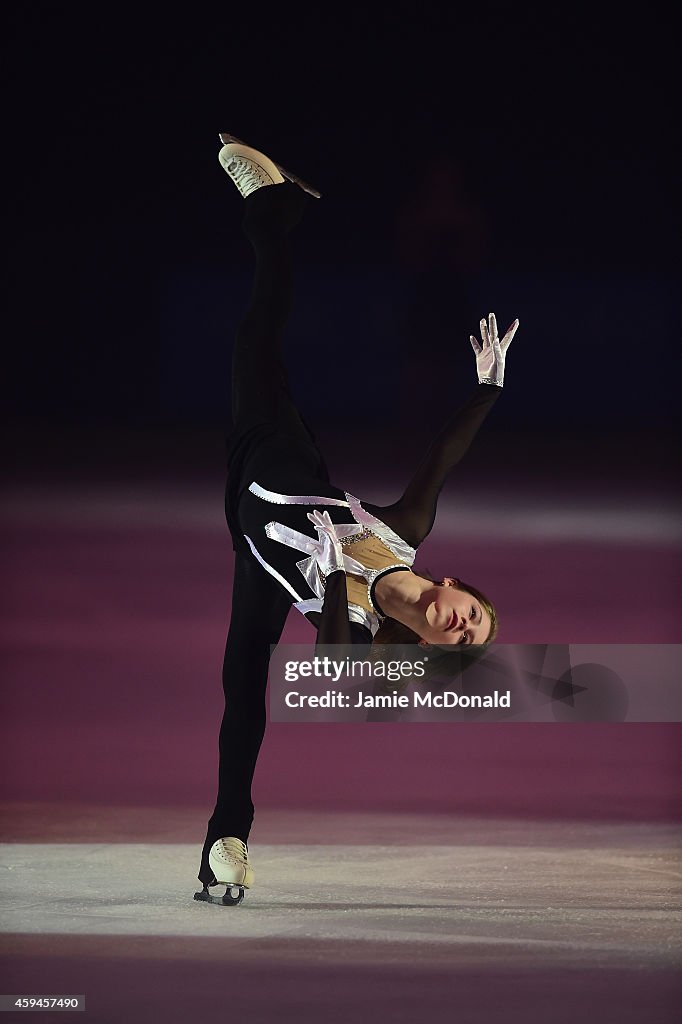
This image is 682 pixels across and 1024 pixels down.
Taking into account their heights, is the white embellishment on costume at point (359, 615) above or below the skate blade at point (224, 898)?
above

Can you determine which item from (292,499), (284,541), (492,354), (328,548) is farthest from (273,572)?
(492,354)

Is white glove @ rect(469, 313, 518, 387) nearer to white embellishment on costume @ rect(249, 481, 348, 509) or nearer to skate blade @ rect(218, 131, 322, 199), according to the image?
white embellishment on costume @ rect(249, 481, 348, 509)

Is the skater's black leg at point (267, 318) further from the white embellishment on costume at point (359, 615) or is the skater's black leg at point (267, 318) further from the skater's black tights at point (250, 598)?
the white embellishment on costume at point (359, 615)

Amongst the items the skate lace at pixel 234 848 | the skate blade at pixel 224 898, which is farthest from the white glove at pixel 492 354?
the skate blade at pixel 224 898

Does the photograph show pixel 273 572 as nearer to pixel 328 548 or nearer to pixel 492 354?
pixel 328 548

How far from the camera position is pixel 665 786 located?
549 cm

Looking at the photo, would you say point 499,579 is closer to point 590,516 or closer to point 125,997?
point 590,516

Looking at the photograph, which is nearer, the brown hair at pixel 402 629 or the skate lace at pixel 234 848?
the brown hair at pixel 402 629

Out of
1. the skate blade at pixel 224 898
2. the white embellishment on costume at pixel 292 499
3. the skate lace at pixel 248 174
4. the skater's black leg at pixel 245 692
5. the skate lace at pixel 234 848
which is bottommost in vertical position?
the skate blade at pixel 224 898

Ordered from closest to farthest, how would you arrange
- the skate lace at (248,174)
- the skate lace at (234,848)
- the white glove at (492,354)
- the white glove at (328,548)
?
the white glove at (328,548) → the skate lace at (234,848) → the white glove at (492,354) → the skate lace at (248,174)

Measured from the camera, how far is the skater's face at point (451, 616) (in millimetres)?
4539

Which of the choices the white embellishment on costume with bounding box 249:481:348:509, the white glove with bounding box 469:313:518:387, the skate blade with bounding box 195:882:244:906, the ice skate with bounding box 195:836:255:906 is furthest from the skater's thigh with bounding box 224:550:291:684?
the white glove with bounding box 469:313:518:387

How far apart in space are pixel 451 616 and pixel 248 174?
1.89 m

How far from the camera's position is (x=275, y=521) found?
471 cm
